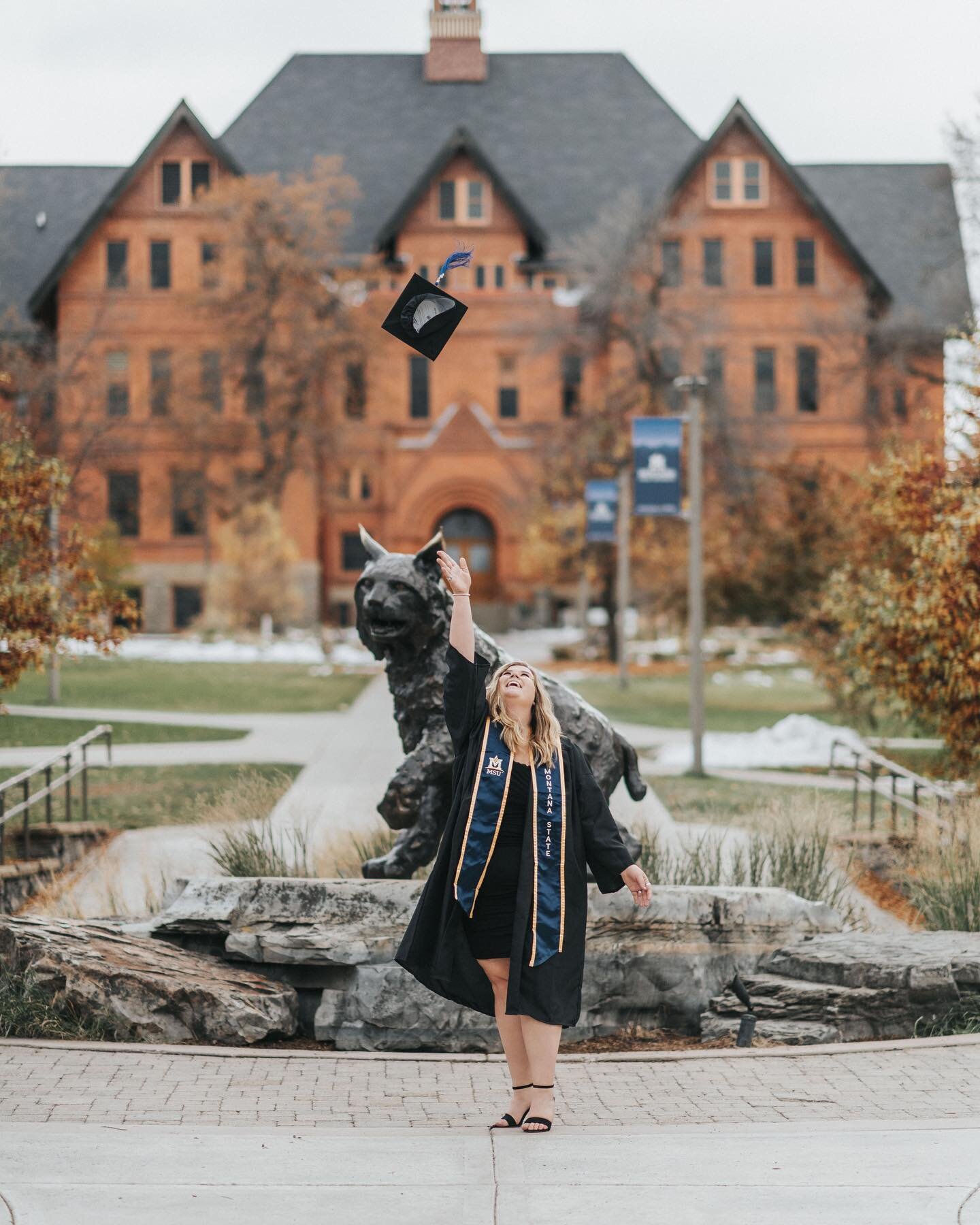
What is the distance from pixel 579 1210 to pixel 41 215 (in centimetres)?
6008

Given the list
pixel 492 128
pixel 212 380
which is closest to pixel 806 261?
pixel 492 128

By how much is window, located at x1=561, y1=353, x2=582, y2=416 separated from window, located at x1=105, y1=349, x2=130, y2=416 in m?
16.2

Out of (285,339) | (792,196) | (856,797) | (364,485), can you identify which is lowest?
(856,797)

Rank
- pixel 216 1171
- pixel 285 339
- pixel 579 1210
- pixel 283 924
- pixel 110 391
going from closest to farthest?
pixel 579 1210 → pixel 216 1171 → pixel 283 924 → pixel 285 339 → pixel 110 391

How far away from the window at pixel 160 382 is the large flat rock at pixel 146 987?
4664 centimetres

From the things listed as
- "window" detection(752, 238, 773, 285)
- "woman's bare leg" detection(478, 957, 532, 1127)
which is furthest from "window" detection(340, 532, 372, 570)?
"woman's bare leg" detection(478, 957, 532, 1127)

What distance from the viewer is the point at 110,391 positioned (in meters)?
54.9

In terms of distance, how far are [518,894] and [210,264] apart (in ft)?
154

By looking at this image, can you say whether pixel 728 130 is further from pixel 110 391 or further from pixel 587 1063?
pixel 587 1063

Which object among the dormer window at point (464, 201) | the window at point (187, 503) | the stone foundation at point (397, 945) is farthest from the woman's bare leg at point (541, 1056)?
the dormer window at point (464, 201)

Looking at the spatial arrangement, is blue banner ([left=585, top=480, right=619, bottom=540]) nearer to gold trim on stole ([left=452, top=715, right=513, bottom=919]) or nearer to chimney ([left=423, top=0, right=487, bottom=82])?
gold trim on stole ([left=452, top=715, right=513, bottom=919])

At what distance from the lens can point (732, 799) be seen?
55.6 feet

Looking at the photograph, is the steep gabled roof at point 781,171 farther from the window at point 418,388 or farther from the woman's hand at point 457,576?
the woman's hand at point 457,576

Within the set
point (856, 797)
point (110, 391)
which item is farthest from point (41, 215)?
point (856, 797)
